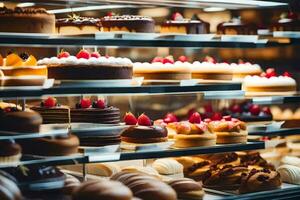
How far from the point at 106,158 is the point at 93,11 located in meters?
1.41

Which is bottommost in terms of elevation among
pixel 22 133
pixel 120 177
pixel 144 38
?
pixel 120 177

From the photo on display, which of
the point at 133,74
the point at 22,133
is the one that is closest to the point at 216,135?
the point at 133,74

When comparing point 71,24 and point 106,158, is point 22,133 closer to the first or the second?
point 106,158

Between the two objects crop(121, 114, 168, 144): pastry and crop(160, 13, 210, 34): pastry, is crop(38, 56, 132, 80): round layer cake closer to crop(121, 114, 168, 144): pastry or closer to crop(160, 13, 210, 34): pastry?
crop(121, 114, 168, 144): pastry

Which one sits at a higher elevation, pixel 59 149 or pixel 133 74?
pixel 133 74

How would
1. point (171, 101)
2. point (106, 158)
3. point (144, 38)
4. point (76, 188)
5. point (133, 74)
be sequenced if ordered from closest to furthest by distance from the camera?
point (76, 188) < point (106, 158) < point (144, 38) < point (133, 74) < point (171, 101)

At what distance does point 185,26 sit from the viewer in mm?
5598

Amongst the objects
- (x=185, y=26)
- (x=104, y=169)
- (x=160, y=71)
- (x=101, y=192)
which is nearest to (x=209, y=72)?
(x=185, y=26)

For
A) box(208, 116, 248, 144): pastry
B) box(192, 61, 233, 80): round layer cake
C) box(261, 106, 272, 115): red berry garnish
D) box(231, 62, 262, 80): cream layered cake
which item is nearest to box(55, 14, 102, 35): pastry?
box(192, 61, 233, 80): round layer cake

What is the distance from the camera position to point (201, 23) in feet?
18.4

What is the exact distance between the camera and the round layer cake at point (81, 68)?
15.3ft

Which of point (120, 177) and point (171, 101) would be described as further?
point (171, 101)

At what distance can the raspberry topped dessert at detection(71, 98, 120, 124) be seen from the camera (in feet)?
16.0

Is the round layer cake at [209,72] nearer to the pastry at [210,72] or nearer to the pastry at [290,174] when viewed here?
the pastry at [210,72]
